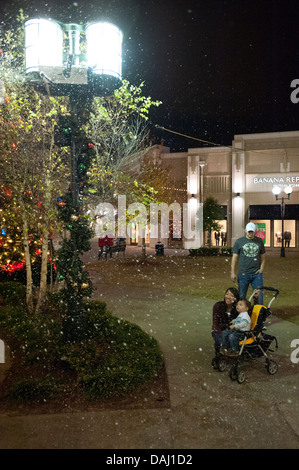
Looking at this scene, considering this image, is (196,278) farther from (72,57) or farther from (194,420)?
(194,420)

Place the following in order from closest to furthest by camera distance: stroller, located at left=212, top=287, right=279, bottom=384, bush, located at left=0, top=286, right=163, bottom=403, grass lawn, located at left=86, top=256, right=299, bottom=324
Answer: bush, located at left=0, top=286, right=163, bottom=403, stroller, located at left=212, top=287, right=279, bottom=384, grass lawn, located at left=86, top=256, right=299, bottom=324

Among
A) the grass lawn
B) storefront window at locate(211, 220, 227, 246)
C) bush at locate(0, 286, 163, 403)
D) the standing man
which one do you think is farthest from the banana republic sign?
bush at locate(0, 286, 163, 403)

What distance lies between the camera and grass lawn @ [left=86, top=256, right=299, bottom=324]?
11.2 metres

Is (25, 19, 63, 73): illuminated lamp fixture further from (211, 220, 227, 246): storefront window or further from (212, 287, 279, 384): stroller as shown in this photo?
(211, 220, 227, 246): storefront window

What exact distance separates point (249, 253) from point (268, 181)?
29.7 m

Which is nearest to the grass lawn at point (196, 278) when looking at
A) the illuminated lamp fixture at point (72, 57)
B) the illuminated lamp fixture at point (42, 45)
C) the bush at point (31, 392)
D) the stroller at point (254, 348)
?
the stroller at point (254, 348)

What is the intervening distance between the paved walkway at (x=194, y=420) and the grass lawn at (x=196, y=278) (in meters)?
3.53

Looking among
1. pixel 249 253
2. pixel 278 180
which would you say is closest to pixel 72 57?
pixel 249 253

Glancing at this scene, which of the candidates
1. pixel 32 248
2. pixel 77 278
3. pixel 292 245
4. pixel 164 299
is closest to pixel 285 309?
pixel 164 299

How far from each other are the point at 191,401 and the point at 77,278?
2481 mm

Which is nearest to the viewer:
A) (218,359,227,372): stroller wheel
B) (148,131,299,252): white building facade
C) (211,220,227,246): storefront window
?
(218,359,227,372): stroller wheel

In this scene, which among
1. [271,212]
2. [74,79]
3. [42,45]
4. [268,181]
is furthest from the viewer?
[268,181]

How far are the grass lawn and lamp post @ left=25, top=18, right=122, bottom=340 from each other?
4810mm

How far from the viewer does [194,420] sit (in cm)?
430
